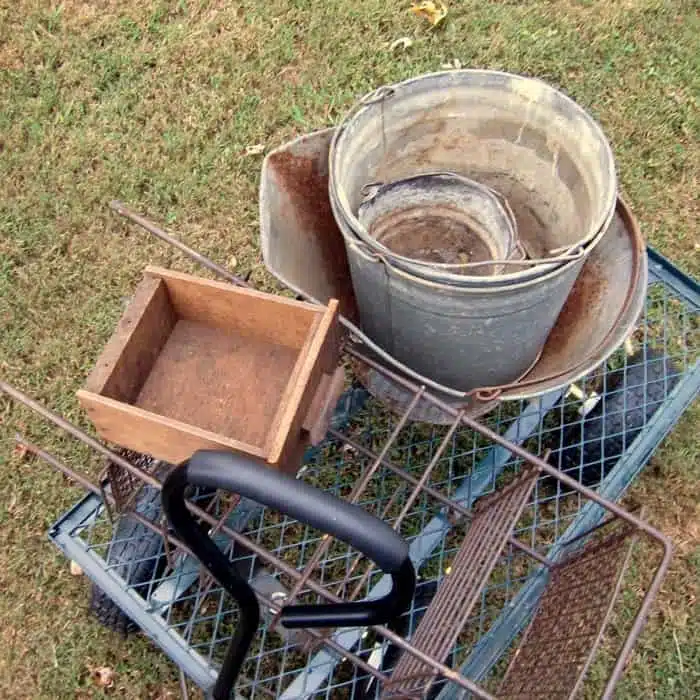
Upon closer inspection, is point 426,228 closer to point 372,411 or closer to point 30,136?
point 372,411

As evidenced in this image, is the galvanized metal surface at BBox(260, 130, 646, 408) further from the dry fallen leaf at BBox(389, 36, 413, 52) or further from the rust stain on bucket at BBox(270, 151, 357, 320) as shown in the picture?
the dry fallen leaf at BBox(389, 36, 413, 52)

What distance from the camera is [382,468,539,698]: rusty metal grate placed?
141cm

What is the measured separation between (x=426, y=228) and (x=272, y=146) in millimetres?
1091

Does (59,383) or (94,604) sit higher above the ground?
(59,383)

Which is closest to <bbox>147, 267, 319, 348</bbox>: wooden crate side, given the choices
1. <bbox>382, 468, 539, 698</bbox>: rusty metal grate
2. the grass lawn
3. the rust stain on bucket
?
the rust stain on bucket

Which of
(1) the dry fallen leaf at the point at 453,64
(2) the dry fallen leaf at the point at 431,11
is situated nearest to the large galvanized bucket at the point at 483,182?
(1) the dry fallen leaf at the point at 453,64

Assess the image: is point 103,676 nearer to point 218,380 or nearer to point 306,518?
point 218,380

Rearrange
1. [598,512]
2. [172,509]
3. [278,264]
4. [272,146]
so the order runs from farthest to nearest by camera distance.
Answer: [272,146] < [598,512] < [278,264] < [172,509]

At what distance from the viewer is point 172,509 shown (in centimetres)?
108

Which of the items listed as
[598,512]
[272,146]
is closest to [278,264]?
[598,512]

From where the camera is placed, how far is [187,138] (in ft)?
9.84

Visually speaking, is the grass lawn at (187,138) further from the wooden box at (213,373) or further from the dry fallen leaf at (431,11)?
the wooden box at (213,373)

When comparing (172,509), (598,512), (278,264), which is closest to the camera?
(172,509)

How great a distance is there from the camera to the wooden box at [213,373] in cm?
146
